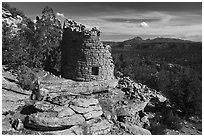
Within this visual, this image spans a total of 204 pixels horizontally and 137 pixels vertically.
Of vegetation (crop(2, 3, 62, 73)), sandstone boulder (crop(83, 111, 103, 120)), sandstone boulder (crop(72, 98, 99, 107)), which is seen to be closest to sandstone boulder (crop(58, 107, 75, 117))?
sandstone boulder (crop(72, 98, 99, 107))

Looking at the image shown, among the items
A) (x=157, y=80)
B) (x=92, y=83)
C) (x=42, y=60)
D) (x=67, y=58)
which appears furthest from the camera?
(x=157, y=80)

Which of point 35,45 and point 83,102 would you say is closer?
point 83,102

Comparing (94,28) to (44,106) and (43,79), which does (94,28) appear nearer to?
(43,79)

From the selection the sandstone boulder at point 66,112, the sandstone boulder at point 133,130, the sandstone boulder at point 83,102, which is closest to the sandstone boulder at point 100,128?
the sandstone boulder at point 133,130

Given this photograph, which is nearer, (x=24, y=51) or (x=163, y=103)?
(x=24, y=51)

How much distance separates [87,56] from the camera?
1769 centimetres

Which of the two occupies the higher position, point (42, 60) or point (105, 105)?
point (42, 60)

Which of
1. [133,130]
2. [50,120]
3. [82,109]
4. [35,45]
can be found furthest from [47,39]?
[133,130]

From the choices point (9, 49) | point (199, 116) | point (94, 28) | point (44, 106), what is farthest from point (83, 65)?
point (199, 116)

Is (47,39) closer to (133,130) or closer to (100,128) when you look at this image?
(100,128)

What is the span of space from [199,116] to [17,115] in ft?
54.9

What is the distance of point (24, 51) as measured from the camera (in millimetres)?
20812

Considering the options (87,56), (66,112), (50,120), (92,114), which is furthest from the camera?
(87,56)

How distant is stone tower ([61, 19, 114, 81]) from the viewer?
17.7 meters
